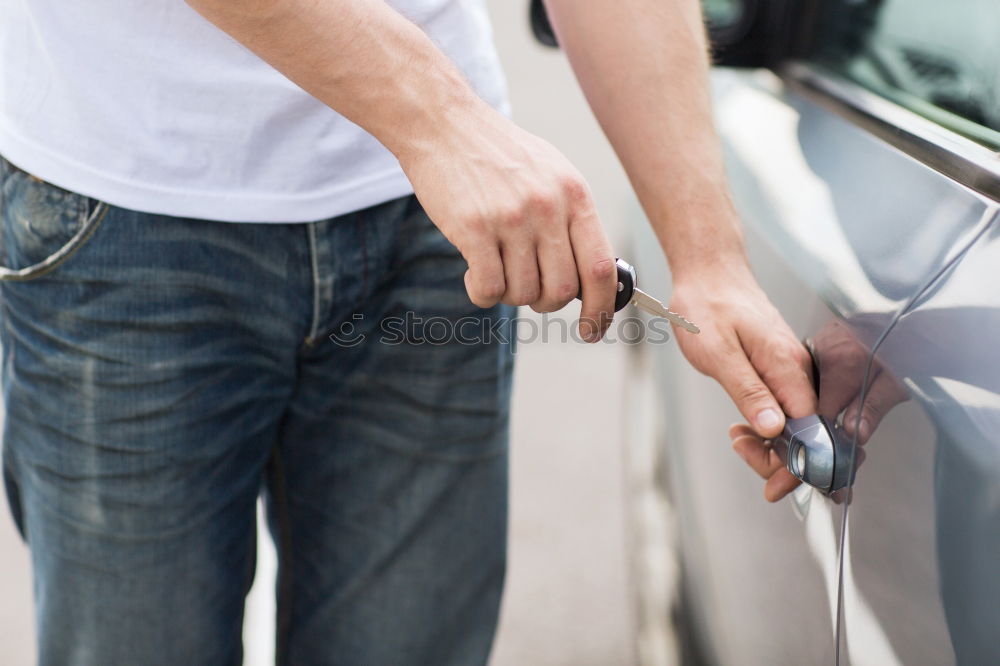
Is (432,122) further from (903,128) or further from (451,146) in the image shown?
(903,128)

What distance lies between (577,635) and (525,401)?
1.33m

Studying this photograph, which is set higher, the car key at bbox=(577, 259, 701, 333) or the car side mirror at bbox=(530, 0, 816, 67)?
the car key at bbox=(577, 259, 701, 333)

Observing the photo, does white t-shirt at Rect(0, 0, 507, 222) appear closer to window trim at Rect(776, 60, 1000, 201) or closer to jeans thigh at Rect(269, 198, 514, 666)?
jeans thigh at Rect(269, 198, 514, 666)


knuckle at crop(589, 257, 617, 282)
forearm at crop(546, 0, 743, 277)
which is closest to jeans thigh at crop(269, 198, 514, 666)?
forearm at crop(546, 0, 743, 277)

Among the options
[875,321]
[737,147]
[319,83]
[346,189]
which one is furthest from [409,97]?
[737,147]

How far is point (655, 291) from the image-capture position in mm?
1946

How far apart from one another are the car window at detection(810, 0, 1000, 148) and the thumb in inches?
14.5

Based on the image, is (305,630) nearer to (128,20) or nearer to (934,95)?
(128,20)

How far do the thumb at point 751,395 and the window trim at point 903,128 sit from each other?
285 mm

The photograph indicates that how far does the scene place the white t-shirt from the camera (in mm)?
1040

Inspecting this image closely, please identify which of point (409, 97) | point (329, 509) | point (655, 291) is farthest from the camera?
point (655, 291)

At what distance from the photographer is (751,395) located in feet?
3.59

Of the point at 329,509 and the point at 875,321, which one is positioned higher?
the point at 875,321

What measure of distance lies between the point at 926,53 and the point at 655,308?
0.81m
